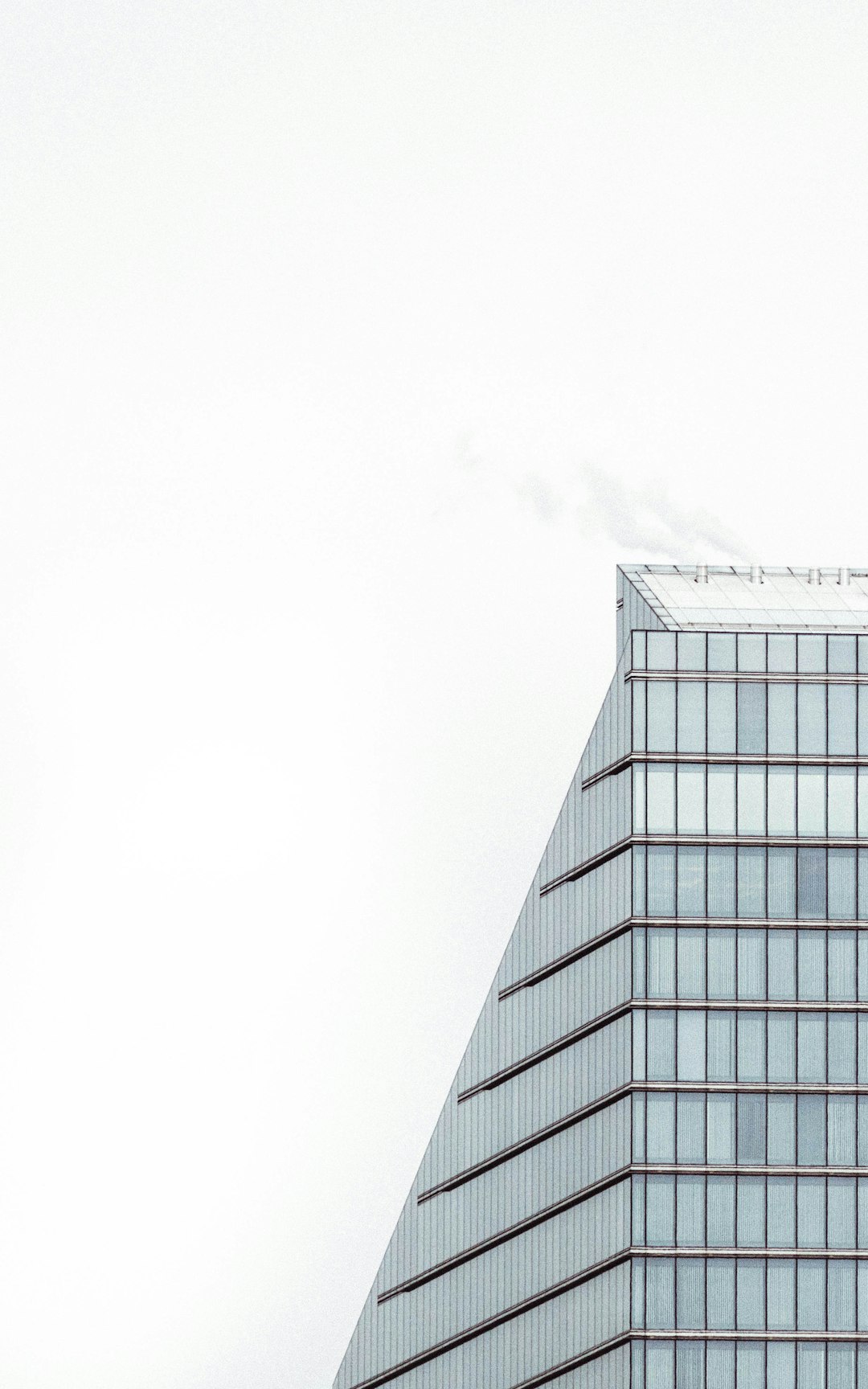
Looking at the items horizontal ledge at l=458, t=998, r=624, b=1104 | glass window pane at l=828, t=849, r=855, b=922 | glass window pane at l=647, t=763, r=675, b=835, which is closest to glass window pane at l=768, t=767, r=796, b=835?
glass window pane at l=828, t=849, r=855, b=922

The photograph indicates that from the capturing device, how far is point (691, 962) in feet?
314

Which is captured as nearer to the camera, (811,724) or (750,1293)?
(750,1293)

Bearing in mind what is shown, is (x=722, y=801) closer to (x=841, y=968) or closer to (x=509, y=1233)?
(x=841, y=968)

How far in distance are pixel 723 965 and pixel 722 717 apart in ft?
34.4

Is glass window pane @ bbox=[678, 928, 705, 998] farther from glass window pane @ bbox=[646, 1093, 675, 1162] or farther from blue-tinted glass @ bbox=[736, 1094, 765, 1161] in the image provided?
blue-tinted glass @ bbox=[736, 1094, 765, 1161]

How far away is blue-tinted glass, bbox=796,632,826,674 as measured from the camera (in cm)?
9675

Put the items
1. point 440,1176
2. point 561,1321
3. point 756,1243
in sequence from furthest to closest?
point 440,1176 < point 561,1321 < point 756,1243

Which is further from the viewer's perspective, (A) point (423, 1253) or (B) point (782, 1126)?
(A) point (423, 1253)

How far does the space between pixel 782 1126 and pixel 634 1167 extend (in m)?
6.40

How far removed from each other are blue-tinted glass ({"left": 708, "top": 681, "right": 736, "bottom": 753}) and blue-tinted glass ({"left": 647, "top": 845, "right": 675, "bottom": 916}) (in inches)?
189

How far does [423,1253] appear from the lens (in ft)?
360

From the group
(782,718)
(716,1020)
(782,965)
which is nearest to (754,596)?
(782,718)

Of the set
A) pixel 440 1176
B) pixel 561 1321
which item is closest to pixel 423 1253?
pixel 440 1176

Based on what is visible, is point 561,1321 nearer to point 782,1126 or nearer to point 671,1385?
point 671,1385
